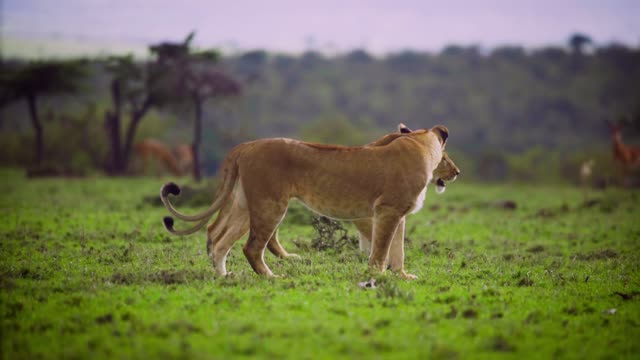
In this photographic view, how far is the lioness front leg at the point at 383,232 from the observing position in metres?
8.69

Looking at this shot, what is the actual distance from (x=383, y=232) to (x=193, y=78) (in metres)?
24.3

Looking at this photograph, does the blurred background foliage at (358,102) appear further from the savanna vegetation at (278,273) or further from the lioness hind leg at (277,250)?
the lioness hind leg at (277,250)

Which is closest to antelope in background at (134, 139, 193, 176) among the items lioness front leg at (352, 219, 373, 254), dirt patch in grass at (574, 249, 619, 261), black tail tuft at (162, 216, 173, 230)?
dirt patch in grass at (574, 249, 619, 261)

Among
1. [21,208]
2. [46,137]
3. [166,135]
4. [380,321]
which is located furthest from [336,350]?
[166,135]

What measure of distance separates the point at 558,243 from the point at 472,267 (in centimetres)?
403

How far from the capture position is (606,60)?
7069cm

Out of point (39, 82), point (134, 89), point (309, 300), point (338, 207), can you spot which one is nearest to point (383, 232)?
point (338, 207)

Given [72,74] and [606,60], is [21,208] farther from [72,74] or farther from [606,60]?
[606,60]

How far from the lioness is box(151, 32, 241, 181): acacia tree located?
71.8 feet

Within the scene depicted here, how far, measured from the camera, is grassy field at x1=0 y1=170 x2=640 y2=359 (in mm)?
6133

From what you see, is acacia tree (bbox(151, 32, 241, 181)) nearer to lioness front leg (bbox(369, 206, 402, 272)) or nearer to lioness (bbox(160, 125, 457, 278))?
lioness (bbox(160, 125, 457, 278))

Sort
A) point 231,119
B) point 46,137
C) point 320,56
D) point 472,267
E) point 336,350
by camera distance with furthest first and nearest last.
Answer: point 320,56
point 231,119
point 46,137
point 472,267
point 336,350

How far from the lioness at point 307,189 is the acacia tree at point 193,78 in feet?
71.8

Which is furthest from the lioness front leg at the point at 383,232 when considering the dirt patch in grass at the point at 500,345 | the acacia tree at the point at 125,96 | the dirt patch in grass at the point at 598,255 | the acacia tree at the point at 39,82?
the acacia tree at the point at 39,82
